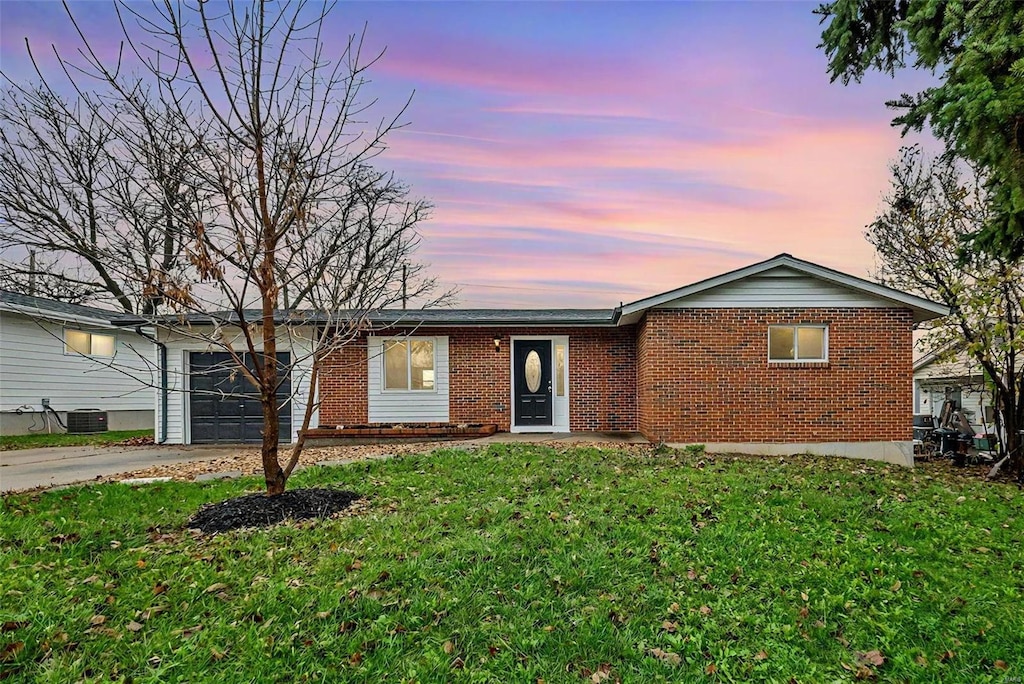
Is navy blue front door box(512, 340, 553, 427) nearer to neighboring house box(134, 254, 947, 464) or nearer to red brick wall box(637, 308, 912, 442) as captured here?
neighboring house box(134, 254, 947, 464)

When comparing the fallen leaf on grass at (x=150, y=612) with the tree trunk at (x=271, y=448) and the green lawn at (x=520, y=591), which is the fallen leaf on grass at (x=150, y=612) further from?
the tree trunk at (x=271, y=448)

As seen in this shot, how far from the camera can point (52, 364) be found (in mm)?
15898

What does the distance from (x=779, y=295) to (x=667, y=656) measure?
9.57 metres

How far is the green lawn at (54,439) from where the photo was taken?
13169 millimetres

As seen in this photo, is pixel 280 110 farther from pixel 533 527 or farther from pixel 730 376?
pixel 730 376

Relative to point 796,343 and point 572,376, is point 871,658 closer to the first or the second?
point 796,343

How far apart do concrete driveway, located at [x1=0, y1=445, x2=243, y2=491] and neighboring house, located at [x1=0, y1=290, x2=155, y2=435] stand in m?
2.59

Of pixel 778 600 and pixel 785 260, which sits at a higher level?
pixel 785 260

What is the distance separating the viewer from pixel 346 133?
6.02m

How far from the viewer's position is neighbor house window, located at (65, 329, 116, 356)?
1636cm

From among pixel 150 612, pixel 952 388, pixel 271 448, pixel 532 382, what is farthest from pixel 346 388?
pixel 952 388

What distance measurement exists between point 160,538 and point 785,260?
11.2 metres

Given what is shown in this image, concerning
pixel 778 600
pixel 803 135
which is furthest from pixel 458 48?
pixel 778 600

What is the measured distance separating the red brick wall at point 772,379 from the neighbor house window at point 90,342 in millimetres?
16903
